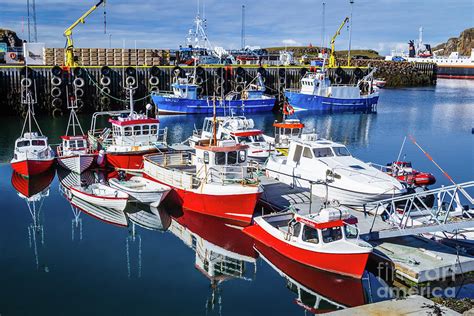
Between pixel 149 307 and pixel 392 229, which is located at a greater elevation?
pixel 392 229

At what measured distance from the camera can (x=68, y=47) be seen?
5312 cm

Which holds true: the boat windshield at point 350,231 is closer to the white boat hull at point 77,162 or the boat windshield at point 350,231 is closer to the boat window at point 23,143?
the white boat hull at point 77,162

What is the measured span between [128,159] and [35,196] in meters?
4.96

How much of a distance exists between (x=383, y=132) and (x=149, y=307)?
33.5 meters

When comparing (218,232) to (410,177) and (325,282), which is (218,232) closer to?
(325,282)

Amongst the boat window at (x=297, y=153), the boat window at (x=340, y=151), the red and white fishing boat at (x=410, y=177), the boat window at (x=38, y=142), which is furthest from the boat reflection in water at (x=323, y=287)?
the boat window at (x=38, y=142)

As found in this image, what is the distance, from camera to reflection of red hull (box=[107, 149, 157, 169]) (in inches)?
1005

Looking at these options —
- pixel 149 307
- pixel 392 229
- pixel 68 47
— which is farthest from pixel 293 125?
pixel 68 47

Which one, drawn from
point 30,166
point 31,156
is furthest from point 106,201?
point 31,156

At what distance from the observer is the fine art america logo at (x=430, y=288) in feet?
43.1

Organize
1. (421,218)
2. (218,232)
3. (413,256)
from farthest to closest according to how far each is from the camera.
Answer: (218,232) < (421,218) < (413,256)

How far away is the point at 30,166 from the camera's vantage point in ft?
81.4

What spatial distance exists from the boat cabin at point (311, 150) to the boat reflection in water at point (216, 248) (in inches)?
170

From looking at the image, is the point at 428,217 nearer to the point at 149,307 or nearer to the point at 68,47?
the point at 149,307
